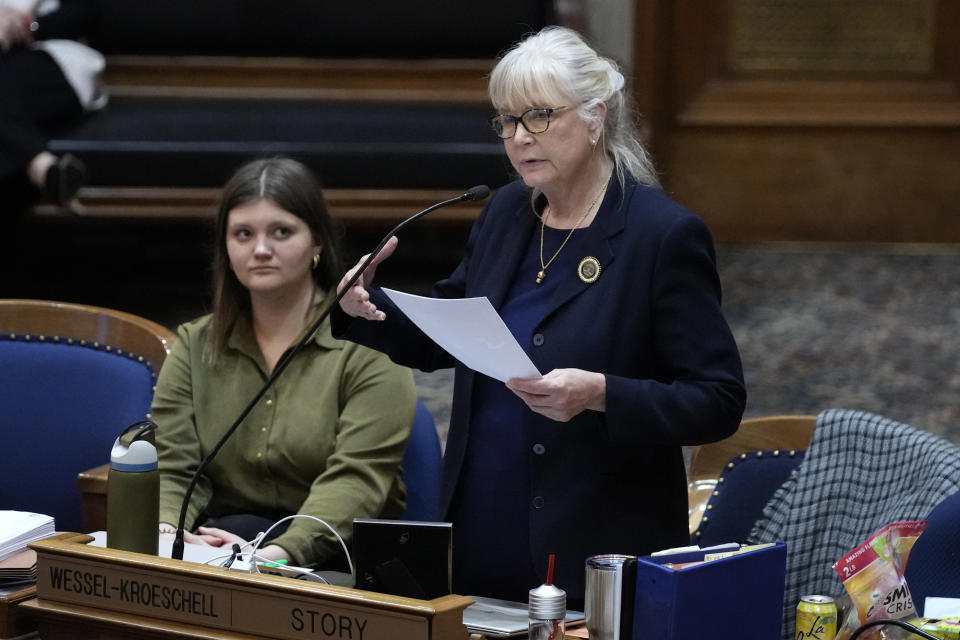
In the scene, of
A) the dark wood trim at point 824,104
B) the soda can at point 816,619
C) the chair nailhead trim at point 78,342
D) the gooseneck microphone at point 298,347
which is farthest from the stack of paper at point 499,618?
the dark wood trim at point 824,104

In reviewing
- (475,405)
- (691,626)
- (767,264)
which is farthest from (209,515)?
(767,264)

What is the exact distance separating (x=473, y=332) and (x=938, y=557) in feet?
2.46

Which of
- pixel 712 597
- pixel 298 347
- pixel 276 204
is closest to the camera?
pixel 712 597

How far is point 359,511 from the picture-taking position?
7.61 ft

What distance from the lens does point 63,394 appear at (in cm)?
268

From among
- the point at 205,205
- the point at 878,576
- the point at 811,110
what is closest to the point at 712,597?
the point at 878,576

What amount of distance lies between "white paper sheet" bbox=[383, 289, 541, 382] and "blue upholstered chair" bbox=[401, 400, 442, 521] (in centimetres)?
79

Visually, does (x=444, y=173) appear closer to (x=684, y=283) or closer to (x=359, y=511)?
(x=359, y=511)

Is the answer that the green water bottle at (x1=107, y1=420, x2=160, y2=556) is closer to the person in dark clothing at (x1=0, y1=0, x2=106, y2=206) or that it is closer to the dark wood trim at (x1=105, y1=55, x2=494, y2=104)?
the person in dark clothing at (x1=0, y1=0, x2=106, y2=206)

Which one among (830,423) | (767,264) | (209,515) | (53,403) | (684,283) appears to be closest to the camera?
(684,283)

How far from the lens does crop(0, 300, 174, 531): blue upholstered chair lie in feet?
8.70

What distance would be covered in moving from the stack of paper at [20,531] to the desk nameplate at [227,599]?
117 mm

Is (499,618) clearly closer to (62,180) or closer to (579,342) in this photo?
(579,342)

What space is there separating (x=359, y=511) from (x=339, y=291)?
1.80 ft
